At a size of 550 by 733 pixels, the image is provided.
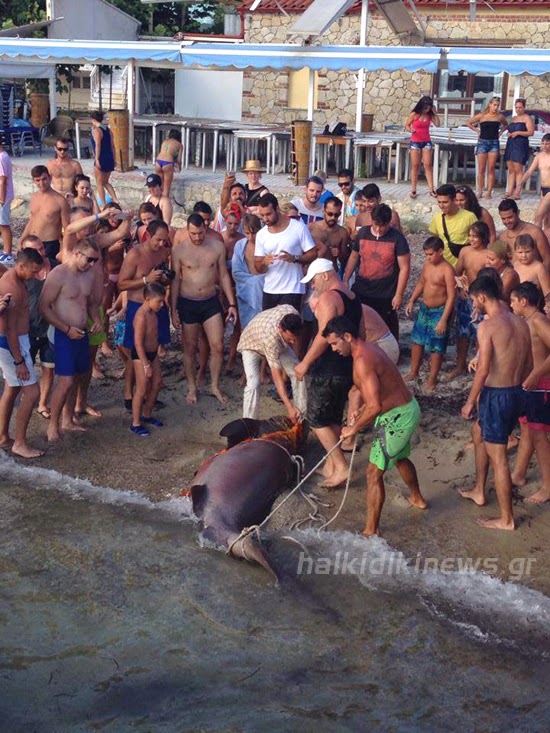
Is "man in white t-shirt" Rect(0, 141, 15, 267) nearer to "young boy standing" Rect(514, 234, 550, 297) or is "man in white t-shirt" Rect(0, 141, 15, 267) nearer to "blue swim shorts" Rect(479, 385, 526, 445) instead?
"young boy standing" Rect(514, 234, 550, 297)

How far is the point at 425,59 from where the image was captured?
15227 mm

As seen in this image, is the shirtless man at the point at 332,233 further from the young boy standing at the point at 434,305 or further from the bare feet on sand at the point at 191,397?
the bare feet on sand at the point at 191,397

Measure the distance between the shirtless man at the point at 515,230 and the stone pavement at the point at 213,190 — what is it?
6014 millimetres

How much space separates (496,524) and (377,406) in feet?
4.41

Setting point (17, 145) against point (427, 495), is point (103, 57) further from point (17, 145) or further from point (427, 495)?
point (427, 495)

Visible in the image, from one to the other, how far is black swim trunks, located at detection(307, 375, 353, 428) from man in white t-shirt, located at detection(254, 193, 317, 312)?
142cm

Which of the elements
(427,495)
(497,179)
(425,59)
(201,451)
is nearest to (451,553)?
(427,495)

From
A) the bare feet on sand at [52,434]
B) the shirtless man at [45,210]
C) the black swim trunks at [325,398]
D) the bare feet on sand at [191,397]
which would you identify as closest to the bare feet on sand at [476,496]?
the black swim trunks at [325,398]

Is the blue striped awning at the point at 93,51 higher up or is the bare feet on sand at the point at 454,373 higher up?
the blue striped awning at the point at 93,51

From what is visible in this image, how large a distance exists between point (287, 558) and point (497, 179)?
1193 cm

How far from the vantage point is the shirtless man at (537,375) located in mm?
7105

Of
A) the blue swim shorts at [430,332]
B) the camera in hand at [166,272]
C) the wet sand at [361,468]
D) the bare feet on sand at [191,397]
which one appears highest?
the camera in hand at [166,272]

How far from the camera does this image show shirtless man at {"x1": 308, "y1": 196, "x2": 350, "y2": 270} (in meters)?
9.55

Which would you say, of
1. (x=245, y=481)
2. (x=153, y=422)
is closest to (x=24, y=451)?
(x=153, y=422)
